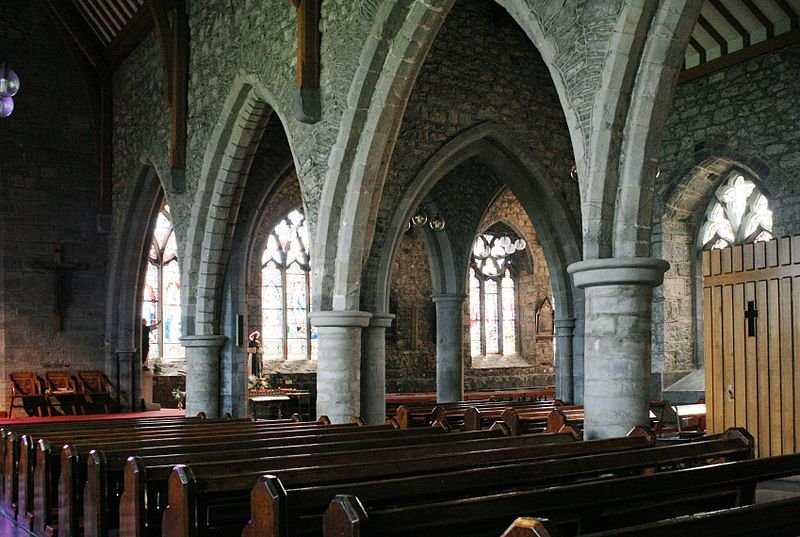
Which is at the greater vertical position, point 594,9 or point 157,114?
point 157,114

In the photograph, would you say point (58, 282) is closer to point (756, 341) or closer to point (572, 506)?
point (756, 341)

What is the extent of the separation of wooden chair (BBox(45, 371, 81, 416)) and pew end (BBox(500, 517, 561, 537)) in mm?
14315

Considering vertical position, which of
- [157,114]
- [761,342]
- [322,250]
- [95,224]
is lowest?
[761,342]

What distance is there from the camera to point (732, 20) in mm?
11180

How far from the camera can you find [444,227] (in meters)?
15.0

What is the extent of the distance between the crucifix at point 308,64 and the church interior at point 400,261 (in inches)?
1.8

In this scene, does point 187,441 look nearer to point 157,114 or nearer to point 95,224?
point 157,114

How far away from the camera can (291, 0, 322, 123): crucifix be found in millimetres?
8938

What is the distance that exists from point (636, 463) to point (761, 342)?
11.0ft

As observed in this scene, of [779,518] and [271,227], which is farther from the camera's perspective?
[271,227]

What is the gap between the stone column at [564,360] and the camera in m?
13.1

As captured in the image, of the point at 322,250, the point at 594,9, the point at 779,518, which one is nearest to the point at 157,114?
the point at 322,250

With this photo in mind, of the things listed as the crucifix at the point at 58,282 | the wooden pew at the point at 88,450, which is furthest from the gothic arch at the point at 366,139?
the crucifix at the point at 58,282

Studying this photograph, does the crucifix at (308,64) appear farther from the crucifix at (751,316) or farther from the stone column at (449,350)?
the stone column at (449,350)
